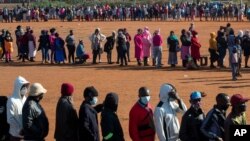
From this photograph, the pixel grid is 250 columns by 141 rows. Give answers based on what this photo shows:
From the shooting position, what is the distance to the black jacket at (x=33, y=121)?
35.1 feet

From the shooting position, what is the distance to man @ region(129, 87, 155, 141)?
1096cm

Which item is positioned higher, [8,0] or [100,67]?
[8,0]

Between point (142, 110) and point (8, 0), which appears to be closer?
point (142, 110)

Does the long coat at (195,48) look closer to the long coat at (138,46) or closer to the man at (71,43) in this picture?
the long coat at (138,46)

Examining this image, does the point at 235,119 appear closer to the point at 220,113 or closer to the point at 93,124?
the point at 220,113

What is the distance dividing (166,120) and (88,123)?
4.30ft

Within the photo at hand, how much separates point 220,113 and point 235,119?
0.42 m

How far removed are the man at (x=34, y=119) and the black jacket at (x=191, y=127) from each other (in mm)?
2320

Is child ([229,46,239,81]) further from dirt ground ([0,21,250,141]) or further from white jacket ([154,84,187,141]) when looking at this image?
white jacket ([154,84,187,141])

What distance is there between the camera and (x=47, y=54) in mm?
30141

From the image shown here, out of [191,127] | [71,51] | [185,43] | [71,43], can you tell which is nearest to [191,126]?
[191,127]

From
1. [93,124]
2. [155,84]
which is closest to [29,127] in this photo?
[93,124]

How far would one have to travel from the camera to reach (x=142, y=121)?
10977 millimetres

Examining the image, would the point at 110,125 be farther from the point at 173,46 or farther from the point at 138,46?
the point at 138,46
